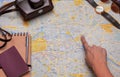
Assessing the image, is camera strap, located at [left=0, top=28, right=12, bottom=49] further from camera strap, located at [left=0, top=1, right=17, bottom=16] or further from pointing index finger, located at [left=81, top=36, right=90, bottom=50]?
pointing index finger, located at [left=81, top=36, right=90, bottom=50]

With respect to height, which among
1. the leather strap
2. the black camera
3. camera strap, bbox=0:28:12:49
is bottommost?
the leather strap

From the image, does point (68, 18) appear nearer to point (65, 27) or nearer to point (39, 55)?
point (65, 27)

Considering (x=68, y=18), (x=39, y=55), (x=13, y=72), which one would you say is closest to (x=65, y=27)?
(x=68, y=18)

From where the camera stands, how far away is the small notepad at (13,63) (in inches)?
34.6

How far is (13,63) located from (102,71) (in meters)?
0.32

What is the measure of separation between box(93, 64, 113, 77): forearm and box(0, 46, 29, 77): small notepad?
25cm

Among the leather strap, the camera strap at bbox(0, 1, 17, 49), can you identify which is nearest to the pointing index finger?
the leather strap

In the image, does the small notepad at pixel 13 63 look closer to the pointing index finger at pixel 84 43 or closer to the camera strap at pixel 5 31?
the camera strap at pixel 5 31

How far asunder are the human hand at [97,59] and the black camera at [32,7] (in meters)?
0.20

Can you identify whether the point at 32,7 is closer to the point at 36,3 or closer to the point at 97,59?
the point at 36,3

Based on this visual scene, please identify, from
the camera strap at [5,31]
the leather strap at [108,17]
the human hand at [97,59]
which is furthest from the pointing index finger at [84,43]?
the camera strap at [5,31]

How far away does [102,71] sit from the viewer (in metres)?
0.91

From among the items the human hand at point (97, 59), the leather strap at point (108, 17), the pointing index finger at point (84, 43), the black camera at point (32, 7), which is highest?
the black camera at point (32, 7)

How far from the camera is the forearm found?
0.90 meters
